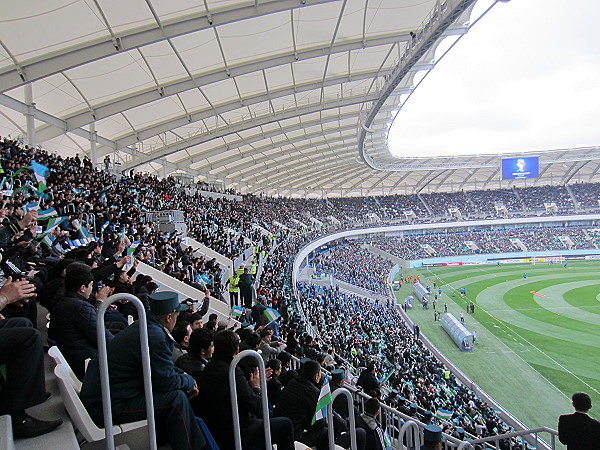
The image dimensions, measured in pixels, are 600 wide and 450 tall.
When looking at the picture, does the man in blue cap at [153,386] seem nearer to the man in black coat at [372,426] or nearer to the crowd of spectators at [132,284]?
the crowd of spectators at [132,284]

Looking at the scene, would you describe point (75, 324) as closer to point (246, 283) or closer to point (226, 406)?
point (226, 406)

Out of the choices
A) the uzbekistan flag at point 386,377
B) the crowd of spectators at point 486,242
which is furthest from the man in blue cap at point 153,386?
the crowd of spectators at point 486,242

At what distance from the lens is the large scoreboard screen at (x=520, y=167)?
49000 mm

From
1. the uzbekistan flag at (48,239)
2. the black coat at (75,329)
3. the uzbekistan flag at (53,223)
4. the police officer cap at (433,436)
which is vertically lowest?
the police officer cap at (433,436)

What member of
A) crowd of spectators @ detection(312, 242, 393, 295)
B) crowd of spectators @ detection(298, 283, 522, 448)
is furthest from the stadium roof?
crowd of spectators @ detection(312, 242, 393, 295)

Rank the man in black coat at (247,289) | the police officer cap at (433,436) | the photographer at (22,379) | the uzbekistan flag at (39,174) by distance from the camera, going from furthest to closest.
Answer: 1. the man in black coat at (247,289)
2. the uzbekistan flag at (39,174)
3. the police officer cap at (433,436)
4. the photographer at (22,379)

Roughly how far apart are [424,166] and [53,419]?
51.6m

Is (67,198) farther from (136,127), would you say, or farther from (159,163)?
(159,163)

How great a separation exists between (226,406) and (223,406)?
2 cm

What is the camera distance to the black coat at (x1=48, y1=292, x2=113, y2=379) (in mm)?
3482

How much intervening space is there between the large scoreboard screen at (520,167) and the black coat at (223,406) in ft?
172

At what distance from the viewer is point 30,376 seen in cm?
268

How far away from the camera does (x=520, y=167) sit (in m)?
49.0

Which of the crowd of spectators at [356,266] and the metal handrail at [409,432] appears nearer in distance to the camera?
the metal handrail at [409,432]
